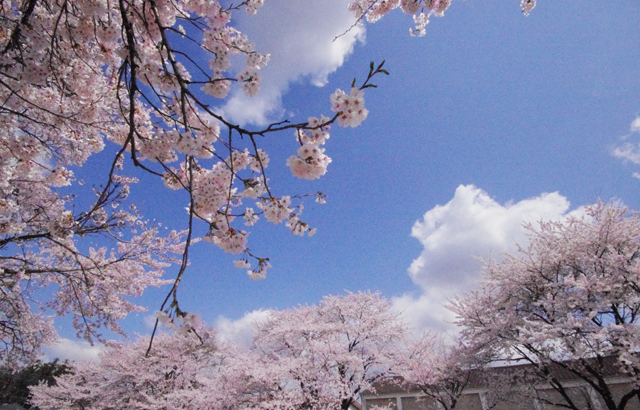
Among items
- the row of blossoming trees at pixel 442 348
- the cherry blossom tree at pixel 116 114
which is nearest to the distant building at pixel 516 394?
the row of blossoming trees at pixel 442 348

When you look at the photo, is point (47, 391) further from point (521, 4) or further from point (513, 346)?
point (521, 4)

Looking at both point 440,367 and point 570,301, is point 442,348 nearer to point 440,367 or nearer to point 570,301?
point 440,367

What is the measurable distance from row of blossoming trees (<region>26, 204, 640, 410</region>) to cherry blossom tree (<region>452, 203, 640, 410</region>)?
1.4 inches

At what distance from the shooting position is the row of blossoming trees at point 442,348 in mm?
7613

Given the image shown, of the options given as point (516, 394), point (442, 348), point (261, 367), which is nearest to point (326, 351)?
point (261, 367)

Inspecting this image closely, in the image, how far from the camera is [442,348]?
1301 centimetres

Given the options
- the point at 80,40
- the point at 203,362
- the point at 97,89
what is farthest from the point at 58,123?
the point at 203,362

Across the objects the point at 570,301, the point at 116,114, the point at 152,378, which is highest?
the point at 116,114

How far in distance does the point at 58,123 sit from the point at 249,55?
3.07 meters

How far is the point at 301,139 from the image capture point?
1.98m

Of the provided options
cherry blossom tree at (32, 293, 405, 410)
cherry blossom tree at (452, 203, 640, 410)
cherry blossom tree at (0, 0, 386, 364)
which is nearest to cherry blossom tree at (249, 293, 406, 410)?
cherry blossom tree at (32, 293, 405, 410)

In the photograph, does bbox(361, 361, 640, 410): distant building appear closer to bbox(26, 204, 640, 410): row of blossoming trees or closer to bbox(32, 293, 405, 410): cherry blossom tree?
bbox(26, 204, 640, 410): row of blossoming trees

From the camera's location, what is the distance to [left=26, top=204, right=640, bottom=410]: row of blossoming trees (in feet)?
25.0

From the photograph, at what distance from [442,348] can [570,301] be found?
647 centimetres
